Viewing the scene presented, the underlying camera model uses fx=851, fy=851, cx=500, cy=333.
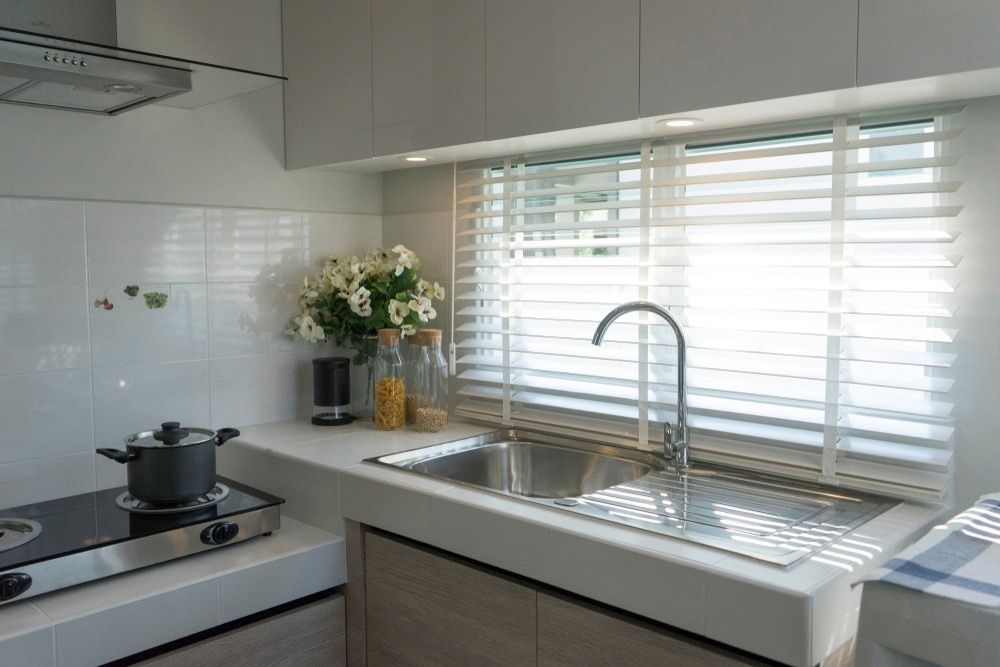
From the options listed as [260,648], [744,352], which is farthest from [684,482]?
[260,648]

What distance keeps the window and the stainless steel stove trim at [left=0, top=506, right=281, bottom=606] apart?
78cm

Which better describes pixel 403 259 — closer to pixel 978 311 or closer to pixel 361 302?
pixel 361 302

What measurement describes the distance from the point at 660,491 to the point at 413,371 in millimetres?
866

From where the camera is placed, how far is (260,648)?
1.78 meters

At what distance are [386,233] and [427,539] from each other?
4.08ft

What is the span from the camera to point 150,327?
2205 mm

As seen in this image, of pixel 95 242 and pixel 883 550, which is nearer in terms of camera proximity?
pixel 883 550

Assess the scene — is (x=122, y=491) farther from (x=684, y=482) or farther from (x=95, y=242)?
(x=684, y=482)

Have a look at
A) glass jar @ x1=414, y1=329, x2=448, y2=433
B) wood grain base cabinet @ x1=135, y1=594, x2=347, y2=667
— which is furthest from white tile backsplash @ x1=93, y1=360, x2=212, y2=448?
wood grain base cabinet @ x1=135, y1=594, x2=347, y2=667

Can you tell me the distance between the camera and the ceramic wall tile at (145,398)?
2.13m

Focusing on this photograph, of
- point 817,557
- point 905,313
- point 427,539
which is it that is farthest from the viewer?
point 427,539

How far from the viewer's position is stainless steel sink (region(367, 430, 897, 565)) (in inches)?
57.9

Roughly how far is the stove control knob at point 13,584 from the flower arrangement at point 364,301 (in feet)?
3.47

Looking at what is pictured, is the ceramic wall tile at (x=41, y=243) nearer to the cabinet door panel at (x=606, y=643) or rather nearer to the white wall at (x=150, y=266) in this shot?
the white wall at (x=150, y=266)
